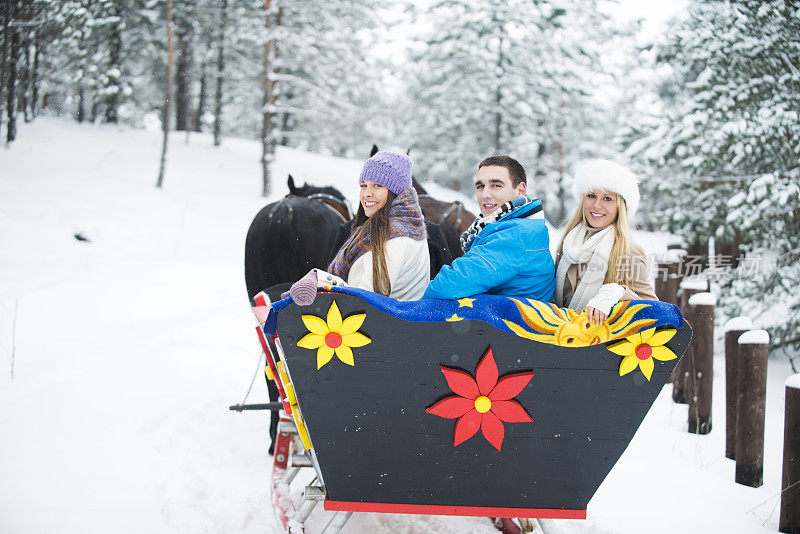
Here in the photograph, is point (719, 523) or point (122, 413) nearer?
point (719, 523)

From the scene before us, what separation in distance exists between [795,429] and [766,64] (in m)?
5.34

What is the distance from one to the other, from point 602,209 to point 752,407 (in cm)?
206

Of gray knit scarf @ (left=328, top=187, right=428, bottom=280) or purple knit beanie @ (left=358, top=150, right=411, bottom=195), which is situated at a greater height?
purple knit beanie @ (left=358, top=150, right=411, bottom=195)

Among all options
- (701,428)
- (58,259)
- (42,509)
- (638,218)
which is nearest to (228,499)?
(42,509)

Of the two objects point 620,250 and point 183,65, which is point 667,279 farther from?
point 183,65

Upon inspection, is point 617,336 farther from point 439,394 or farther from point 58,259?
point 58,259

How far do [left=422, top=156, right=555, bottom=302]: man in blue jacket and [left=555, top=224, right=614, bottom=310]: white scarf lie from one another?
0.11 m

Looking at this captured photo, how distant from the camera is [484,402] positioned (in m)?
2.12

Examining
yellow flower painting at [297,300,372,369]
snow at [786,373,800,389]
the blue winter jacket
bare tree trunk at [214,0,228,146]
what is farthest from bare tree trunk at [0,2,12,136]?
snow at [786,373,800,389]

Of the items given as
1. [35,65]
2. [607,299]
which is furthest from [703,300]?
[35,65]

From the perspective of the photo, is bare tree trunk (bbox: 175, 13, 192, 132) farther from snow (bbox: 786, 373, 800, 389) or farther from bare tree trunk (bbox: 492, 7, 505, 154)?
snow (bbox: 786, 373, 800, 389)

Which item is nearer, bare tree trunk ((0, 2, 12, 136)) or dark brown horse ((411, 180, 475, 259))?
dark brown horse ((411, 180, 475, 259))

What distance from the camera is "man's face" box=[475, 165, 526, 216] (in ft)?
8.77

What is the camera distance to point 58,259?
870 cm
